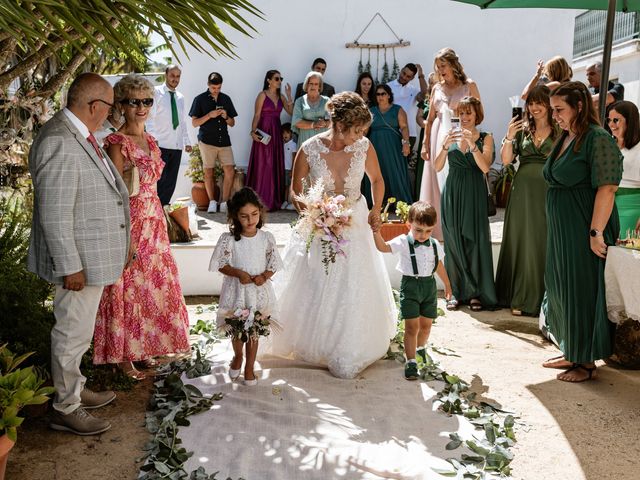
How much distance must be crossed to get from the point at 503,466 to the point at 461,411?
714mm

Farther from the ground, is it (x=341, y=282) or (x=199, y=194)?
(x=199, y=194)

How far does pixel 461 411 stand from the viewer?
13.9 feet

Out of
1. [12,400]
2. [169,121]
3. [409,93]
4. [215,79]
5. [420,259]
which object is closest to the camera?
[12,400]

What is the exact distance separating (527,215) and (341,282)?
2.37m

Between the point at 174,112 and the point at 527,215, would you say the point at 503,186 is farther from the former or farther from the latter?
the point at 174,112

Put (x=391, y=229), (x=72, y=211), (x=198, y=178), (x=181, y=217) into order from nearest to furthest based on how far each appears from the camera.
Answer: (x=72, y=211)
(x=391, y=229)
(x=181, y=217)
(x=198, y=178)

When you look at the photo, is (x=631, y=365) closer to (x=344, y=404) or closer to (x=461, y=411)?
(x=461, y=411)

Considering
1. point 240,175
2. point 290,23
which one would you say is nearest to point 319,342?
point 240,175

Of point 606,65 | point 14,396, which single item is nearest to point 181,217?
point 606,65

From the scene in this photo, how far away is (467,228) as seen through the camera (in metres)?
6.66

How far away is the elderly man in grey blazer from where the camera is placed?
356 cm

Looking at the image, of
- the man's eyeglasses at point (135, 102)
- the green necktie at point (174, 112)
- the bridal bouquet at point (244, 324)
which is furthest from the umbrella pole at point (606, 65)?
the green necktie at point (174, 112)

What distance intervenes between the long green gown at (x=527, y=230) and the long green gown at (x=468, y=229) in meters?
0.21

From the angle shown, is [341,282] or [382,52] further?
[382,52]
